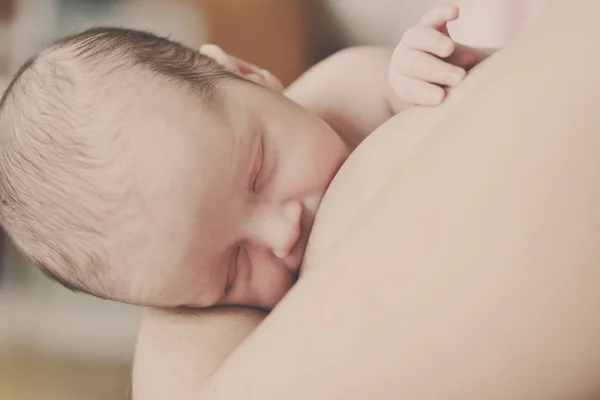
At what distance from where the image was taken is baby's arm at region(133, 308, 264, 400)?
1.92 feet

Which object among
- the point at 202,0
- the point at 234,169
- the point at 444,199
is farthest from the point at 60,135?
the point at 202,0

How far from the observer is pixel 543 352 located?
337 mm

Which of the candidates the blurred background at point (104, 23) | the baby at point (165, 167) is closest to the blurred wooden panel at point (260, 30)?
the blurred background at point (104, 23)

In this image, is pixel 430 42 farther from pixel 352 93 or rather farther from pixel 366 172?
pixel 352 93

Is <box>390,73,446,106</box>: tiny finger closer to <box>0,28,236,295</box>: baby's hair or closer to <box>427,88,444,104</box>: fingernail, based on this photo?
<box>427,88,444,104</box>: fingernail

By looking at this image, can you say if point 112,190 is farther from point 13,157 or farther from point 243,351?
point 243,351

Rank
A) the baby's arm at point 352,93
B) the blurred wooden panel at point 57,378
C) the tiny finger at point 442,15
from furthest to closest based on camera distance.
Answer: the blurred wooden panel at point 57,378 → the baby's arm at point 352,93 → the tiny finger at point 442,15

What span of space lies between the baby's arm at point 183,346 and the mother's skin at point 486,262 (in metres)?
0.20

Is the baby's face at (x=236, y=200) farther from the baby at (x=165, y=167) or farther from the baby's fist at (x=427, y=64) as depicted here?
the baby's fist at (x=427, y=64)

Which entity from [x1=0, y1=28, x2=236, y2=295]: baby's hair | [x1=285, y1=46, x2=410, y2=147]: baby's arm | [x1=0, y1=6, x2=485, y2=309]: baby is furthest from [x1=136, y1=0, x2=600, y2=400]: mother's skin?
[x1=285, y1=46, x2=410, y2=147]: baby's arm

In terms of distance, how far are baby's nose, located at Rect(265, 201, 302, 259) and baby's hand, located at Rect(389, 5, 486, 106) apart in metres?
0.17

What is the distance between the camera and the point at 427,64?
602mm

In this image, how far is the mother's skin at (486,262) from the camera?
0.33 meters

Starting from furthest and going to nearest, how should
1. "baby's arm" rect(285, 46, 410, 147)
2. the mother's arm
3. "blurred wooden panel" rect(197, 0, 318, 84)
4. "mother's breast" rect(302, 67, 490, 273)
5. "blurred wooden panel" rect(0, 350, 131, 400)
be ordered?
1. "blurred wooden panel" rect(197, 0, 318, 84)
2. "blurred wooden panel" rect(0, 350, 131, 400)
3. "baby's arm" rect(285, 46, 410, 147)
4. "mother's breast" rect(302, 67, 490, 273)
5. the mother's arm
